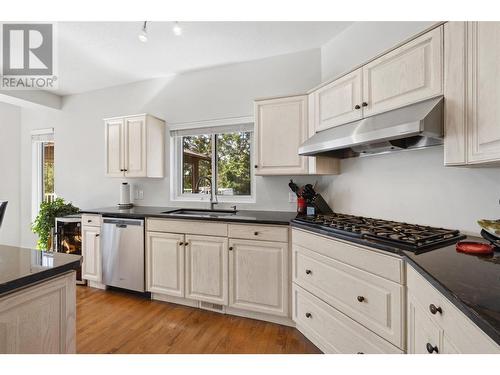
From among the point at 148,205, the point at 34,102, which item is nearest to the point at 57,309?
the point at 148,205

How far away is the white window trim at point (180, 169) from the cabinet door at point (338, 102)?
3.07 ft

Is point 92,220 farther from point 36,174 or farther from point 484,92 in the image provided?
point 484,92

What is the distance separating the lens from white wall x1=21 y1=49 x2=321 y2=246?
2.69 m

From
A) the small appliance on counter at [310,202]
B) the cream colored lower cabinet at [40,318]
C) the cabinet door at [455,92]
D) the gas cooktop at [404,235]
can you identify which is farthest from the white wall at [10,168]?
the cabinet door at [455,92]

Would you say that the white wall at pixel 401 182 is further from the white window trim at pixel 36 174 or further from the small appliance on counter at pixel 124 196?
the white window trim at pixel 36 174

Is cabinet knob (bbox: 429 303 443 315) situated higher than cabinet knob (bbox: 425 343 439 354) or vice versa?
cabinet knob (bbox: 429 303 443 315)

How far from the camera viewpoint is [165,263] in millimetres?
2434

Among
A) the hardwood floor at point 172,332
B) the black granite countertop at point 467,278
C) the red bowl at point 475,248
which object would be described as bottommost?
the hardwood floor at point 172,332

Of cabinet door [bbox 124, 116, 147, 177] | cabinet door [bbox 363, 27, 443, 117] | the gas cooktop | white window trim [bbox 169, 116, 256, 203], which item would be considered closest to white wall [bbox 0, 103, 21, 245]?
cabinet door [bbox 124, 116, 147, 177]

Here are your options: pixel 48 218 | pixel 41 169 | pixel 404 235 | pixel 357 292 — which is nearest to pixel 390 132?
pixel 404 235

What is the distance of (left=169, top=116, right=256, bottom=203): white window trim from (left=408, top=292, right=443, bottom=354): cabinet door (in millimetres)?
1909

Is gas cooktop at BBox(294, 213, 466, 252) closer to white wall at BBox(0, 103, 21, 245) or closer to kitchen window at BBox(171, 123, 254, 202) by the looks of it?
kitchen window at BBox(171, 123, 254, 202)

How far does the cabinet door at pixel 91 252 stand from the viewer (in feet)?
9.08

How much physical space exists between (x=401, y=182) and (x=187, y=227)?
1.93 meters
